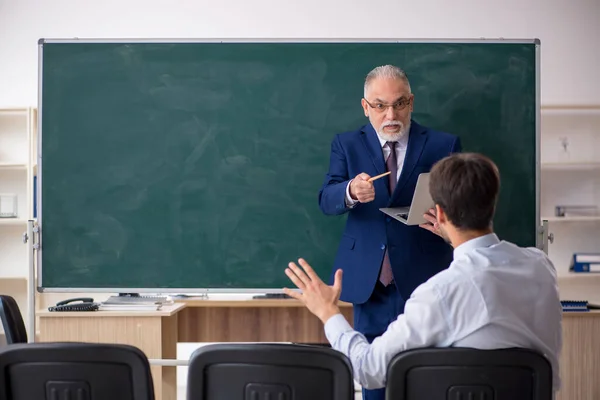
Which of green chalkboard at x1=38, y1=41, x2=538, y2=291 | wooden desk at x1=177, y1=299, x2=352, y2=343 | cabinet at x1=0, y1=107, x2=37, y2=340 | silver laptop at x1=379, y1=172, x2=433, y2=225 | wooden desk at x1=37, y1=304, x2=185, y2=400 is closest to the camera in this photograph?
silver laptop at x1=379, y1=172, x2=433, y2=225

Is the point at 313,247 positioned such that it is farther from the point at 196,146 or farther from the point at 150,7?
the point at 150,7

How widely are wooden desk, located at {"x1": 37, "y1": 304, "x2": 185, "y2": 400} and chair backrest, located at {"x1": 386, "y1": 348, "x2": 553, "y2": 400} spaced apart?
244 centimetres

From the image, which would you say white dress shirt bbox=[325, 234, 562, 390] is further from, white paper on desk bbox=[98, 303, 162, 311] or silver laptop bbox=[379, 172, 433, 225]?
white paper on desk bbox=[98, 303, 162, 311]

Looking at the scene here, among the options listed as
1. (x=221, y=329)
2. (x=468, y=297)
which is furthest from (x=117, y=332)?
(x=468, y=297)

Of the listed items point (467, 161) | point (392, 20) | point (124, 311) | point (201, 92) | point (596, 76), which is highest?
point (392, 20)

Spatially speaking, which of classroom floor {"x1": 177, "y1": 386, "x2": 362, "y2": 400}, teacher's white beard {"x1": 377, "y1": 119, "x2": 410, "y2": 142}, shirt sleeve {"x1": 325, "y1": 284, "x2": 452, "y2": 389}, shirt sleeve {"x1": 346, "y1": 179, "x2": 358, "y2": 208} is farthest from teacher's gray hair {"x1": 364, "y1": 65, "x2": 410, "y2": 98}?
classroom floor {"x1": 177, "y1": 386, "x2": 362, "y2": 400}

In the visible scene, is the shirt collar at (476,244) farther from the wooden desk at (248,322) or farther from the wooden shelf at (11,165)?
the wooden shelf at (11,165)

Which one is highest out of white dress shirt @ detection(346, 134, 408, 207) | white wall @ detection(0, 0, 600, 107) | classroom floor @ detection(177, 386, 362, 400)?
white wall @ detection(0, 0, 600, 107)

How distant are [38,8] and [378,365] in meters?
5.41

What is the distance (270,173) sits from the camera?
3.65m

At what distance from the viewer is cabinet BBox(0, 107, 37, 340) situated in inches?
236

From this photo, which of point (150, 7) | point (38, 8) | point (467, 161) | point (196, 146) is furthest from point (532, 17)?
point (467, 161)

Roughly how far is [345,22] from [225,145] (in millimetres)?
2772

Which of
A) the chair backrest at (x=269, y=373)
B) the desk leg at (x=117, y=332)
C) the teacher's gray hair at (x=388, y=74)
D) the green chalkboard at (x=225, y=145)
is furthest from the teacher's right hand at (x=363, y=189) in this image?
the desk leg at (x=117, y=332)
